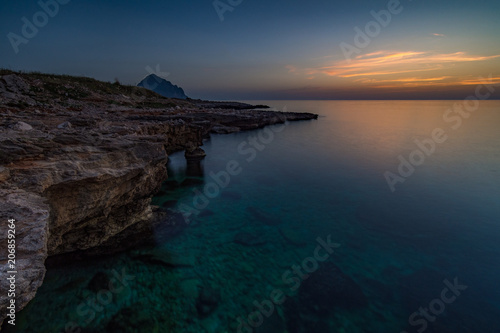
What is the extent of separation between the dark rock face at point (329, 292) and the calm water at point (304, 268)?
5 centimetres

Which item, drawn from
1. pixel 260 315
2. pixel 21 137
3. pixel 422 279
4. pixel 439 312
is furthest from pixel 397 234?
pixel 21 137

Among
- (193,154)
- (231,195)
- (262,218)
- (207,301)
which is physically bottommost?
(207,301)

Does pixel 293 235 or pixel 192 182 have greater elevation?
pixel 192 182

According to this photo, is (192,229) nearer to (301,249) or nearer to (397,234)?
(301,249)

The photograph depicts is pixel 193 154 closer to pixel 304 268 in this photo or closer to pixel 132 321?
pixel 304 268

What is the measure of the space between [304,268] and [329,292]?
1621 millimetres

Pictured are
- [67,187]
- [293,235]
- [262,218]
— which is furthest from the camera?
[262,218]

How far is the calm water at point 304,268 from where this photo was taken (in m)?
8.05

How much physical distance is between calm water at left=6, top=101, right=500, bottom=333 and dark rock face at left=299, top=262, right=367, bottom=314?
5 cm

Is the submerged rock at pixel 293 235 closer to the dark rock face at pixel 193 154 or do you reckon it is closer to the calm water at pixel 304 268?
the calm water at pixel 304 268

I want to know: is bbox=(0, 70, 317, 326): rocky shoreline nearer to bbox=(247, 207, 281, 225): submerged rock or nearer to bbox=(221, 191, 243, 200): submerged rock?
bbox=(221, 191, 243, 200): submerged rock

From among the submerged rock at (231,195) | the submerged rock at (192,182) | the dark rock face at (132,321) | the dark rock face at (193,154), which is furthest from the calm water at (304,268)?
the dark rock face at (193,154)

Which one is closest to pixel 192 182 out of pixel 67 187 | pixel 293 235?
pixel 293 235

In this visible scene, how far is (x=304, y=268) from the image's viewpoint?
10711mm
